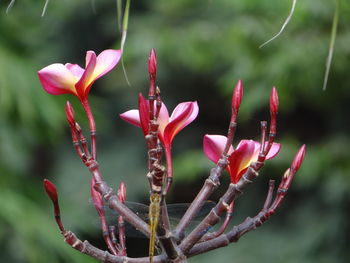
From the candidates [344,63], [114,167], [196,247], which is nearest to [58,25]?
[114,167]

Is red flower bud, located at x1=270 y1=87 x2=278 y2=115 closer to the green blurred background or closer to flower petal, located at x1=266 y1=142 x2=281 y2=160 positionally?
flower petal, located at x1=266 y1=142 x2=281 y2=160

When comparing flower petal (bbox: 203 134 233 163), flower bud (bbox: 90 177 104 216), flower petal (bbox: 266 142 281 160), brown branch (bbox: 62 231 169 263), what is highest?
flower petal (bbox: 203 134 233 163)

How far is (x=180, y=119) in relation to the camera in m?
0.68

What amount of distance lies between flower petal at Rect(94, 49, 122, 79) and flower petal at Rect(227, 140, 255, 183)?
0.14m

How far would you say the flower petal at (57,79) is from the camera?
0.67 m

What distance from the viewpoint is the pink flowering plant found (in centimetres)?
62

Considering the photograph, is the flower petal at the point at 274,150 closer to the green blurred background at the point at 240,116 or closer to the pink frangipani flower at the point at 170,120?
the pink frangipani flower at the point at 170,120

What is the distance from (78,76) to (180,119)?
107 mm

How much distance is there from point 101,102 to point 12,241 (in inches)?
70.1

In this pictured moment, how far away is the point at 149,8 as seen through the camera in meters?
5.11

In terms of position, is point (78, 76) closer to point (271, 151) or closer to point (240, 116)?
point (271, 151)

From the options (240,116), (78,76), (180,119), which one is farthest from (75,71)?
(240,116)

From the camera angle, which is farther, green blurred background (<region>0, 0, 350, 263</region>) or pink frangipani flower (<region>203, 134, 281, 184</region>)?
green blurred background (<region>0, 0, 350, 263</region>)

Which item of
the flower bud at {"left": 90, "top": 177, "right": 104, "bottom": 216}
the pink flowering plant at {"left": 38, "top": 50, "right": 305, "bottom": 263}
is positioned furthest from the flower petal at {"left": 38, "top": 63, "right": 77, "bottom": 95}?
the flower bud at {"left": 90, "top": 177, "right": 104, "bottom": 216}
